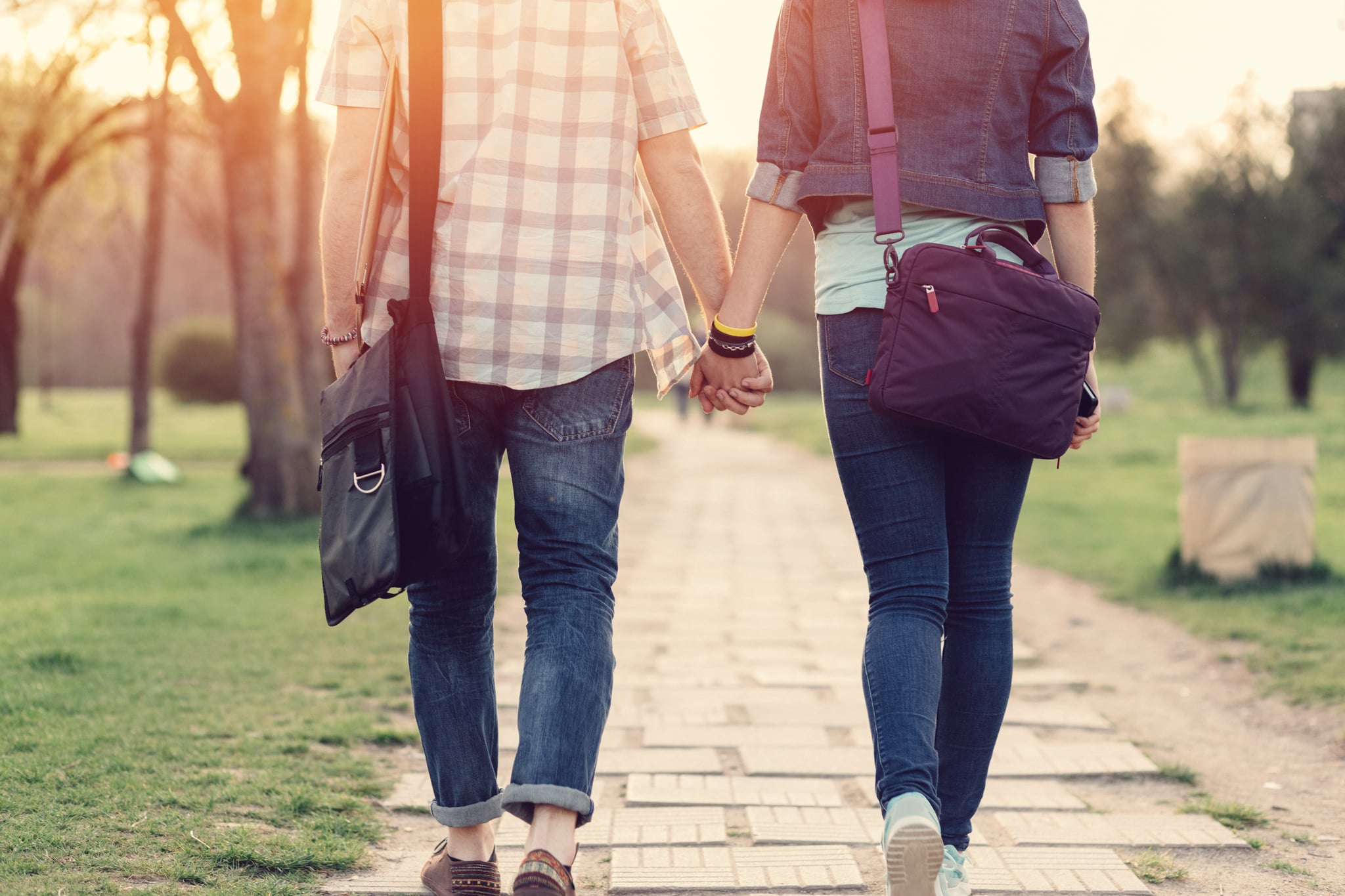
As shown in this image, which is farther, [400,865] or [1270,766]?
[1270,766]

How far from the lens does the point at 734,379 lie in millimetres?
2414

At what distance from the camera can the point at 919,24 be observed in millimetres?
2172

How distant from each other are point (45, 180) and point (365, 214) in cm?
1769

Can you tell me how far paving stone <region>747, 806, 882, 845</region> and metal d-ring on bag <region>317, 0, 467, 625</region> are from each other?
3.99ft

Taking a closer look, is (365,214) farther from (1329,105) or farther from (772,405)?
(772,405)

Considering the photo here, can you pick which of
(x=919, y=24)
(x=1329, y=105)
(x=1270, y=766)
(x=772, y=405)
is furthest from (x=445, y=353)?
(x=772, y=405)

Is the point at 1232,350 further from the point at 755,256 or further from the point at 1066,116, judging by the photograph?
the point at 755,256

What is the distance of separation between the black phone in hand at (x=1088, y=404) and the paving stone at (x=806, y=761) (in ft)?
5.09

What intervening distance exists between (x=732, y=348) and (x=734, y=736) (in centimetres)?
186

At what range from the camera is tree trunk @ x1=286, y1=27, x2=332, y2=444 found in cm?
1248

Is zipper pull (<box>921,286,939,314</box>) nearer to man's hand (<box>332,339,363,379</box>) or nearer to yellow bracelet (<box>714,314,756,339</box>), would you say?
yellow bracelet (<box>714,314,756,339</box>)

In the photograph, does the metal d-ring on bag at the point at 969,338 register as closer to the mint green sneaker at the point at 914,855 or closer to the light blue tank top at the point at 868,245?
the light blue tank top at the point at 868,245

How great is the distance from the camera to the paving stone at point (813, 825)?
288cm

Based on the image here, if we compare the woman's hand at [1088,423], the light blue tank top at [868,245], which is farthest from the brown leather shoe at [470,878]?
the woman's hand at [1088,423]
